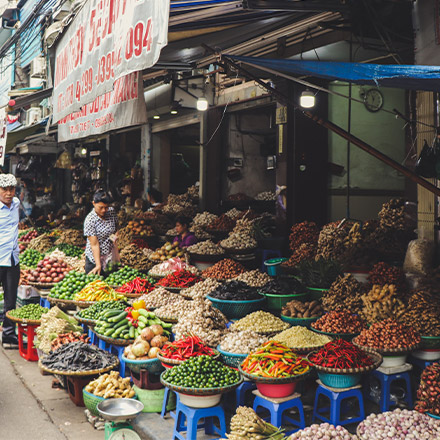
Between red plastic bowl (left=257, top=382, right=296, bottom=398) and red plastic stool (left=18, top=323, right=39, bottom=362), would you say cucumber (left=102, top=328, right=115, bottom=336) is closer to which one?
red plastic stool (left=18, top=323, right=39, bottom=362)

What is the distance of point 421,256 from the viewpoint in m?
6.46

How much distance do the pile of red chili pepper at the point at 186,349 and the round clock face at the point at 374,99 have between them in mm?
7016

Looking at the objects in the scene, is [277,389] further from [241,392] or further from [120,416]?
[120,416]

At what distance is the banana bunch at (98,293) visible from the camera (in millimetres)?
7297

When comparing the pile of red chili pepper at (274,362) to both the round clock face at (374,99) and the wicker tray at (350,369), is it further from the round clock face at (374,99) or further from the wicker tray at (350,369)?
the round clock face at (374,99)

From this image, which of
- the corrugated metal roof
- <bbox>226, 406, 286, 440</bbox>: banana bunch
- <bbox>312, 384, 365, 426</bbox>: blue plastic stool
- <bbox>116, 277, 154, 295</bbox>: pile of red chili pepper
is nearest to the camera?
<bbox>226, 406, 286, 440</bbox>: banana bunch

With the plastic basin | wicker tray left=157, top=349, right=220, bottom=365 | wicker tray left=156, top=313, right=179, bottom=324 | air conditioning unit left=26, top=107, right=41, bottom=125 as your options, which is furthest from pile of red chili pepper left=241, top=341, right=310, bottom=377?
air conditioning unit left=26, top=107, right=41, bottom=125

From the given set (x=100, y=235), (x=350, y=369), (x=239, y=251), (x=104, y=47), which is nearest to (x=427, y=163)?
(x=350, y=369)

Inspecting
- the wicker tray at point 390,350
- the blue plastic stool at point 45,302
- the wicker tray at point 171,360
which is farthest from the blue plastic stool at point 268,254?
the wicker tray at point 390,350

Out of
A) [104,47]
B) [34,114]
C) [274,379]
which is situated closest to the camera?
[274,379]

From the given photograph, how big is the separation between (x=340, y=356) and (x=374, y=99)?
287 inches

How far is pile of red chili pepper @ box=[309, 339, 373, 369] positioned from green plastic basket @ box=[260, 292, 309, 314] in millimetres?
1592

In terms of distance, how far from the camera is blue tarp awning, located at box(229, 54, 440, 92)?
4.04 meters

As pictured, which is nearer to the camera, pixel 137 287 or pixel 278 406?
pixel 278 406
